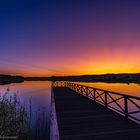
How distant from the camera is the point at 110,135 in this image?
22.3 feet

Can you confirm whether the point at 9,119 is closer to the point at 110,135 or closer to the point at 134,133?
the point at 110,135

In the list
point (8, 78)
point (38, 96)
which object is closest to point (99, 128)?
point (38, 96)

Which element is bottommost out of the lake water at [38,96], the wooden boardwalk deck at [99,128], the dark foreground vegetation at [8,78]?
the lake water at [38,96]

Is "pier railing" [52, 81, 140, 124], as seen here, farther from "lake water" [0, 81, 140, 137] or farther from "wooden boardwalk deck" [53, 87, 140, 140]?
"lake water" [0, 81, 140, 137]

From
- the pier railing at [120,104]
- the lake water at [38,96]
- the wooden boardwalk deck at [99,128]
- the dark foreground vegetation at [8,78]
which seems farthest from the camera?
the dark foreground vegetation at [8,78]

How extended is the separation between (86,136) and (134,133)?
176 centimetres

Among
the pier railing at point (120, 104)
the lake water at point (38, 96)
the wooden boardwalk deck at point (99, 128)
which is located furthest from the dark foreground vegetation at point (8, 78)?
the wooden boardwalk deck at point (99, 128)

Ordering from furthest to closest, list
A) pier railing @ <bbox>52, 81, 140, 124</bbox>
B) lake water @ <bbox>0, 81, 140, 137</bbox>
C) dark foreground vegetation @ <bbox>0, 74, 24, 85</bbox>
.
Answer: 1. dark foreground vegetation @ <bbox>0, 74, 24, 85</bbox>
2. lake water @ <bbox>0, 81, 140, 137</bbox>
3. pier railing @ <bbox>52, 81, 140, 124</bbox>

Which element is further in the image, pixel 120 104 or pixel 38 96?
pixel 38 96

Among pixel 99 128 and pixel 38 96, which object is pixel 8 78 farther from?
pixel 99 128

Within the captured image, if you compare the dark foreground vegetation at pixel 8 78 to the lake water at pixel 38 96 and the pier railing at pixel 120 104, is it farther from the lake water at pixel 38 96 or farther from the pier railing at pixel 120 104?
the pier railing at pixel 120 104

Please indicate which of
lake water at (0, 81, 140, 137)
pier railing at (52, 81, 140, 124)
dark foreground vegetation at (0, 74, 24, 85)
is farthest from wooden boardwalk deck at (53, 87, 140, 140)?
dark foreground vegetation at (0, 74, 24, 85)

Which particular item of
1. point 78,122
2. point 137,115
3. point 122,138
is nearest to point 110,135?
point 122,138

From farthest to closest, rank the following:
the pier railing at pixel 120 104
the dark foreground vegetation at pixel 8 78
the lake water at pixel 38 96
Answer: the dark foreground vegetation at pixel 8 78 < the lake water at pixel 38 96 < the pier railing at pixel 120 104
